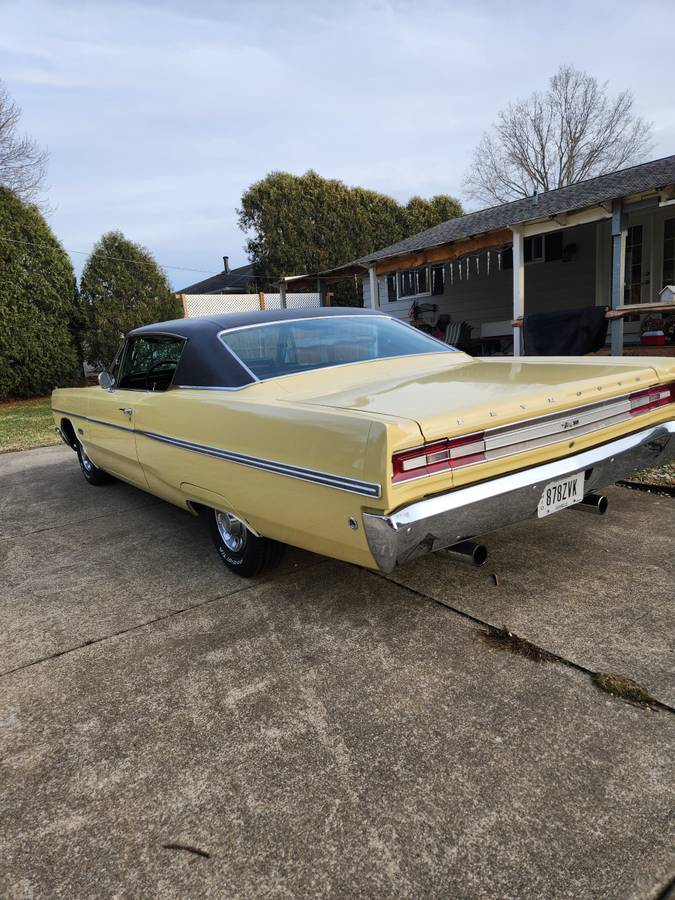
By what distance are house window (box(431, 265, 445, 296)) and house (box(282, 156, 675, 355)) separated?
0.02 m

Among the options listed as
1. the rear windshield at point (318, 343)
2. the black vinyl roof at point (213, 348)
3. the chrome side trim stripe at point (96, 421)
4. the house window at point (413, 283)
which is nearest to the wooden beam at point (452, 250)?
the house window at point (413, 283)

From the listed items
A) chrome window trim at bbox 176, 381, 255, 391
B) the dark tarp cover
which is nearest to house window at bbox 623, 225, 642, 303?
the dark tarp cover

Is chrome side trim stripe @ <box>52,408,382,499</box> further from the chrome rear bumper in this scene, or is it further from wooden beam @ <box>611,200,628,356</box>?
wooden beam @ <box>611,200,628,356</box>

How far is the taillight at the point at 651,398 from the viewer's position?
2928 millimetres

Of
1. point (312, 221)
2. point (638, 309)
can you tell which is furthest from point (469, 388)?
point (312, 221)

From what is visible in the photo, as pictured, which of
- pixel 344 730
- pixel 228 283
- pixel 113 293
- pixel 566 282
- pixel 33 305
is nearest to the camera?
pixel 344 730

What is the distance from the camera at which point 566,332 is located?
352 inches

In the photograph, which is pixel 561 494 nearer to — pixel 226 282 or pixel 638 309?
pixel 638 309

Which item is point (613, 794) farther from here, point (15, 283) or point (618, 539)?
point (15, 283)

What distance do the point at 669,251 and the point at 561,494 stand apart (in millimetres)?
9600

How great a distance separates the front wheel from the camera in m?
3.08

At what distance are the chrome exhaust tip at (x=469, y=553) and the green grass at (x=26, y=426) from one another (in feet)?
25.9

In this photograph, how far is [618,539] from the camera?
11.1 feet

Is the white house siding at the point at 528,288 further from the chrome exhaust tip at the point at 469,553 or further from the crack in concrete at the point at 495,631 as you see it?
→ the chrome exhaust tip at the point at 469,553
